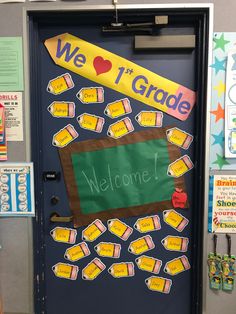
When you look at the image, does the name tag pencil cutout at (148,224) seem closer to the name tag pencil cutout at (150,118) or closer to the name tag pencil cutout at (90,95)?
the name tag pencil cutout at (150,118)

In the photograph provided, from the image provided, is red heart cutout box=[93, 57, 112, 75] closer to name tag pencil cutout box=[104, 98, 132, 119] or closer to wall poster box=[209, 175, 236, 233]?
name tag pencil cutout box=[104, 98, 132, 119]

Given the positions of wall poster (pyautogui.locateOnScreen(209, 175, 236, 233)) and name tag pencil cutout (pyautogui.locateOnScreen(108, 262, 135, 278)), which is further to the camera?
name tag pencil cutout (pyautogui.locateOnScreen(108, 262, 135, 278))

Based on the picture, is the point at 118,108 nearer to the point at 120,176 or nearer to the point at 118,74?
the point at 118,74

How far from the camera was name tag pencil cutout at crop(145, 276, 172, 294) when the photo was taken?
68.2 inches

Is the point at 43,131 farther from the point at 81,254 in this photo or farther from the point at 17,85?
the point at 81,254

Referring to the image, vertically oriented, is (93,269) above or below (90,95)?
below

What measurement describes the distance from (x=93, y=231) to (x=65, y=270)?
0.30 metres

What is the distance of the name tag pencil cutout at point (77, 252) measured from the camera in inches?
68.2

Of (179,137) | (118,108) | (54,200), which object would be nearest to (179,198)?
(179,137)

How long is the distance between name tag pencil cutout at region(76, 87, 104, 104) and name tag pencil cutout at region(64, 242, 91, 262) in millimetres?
851

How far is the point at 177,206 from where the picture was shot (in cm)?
168

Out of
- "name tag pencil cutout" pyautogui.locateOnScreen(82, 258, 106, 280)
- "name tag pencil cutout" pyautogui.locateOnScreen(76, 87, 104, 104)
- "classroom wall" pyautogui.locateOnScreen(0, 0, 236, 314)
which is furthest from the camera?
"name tag pencil cutout" pyautogui.locateOnScreen(82, 258, 106, 280)

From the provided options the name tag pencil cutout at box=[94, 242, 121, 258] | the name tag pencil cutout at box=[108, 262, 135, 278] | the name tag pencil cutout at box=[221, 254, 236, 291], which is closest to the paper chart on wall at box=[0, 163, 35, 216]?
the name tag pencil cutout at box=[94, 242, 121, 258]

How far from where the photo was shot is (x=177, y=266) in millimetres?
1724
